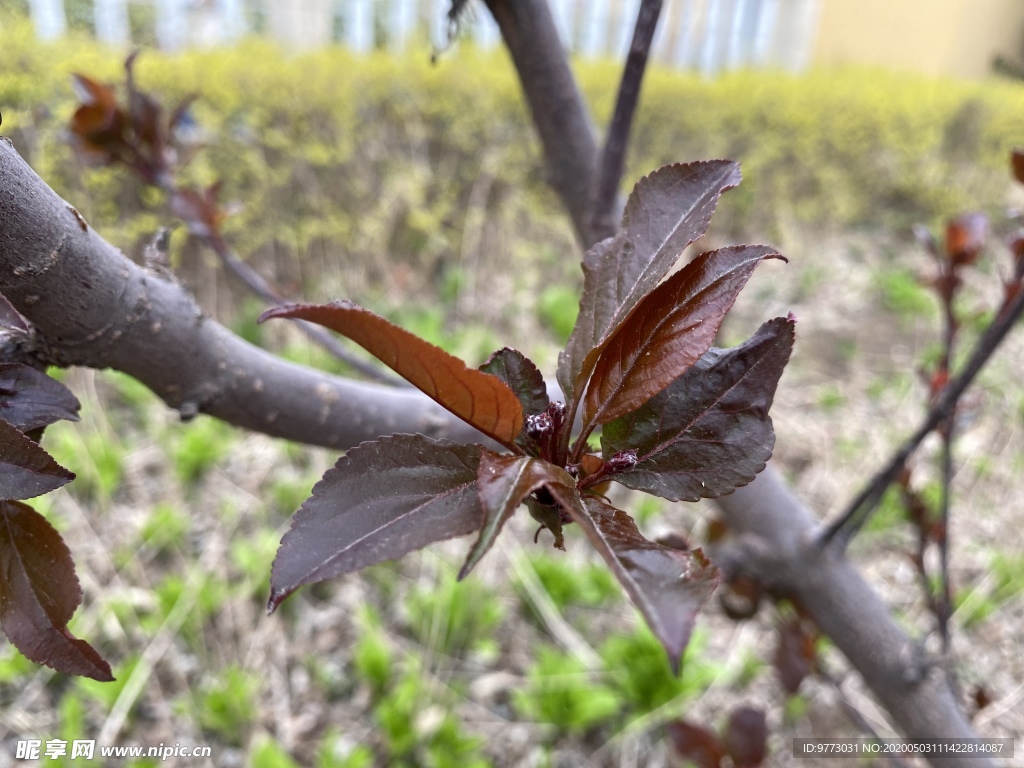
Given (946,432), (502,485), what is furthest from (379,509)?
(946,432)

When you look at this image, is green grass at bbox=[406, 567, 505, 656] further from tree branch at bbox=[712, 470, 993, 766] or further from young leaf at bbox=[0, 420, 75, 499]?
young leaf at bbox=[0, 420, 75, 499]

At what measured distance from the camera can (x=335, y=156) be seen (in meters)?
3.61

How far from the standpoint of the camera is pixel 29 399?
0.37 m

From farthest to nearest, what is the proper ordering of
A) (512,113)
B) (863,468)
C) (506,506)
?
(512,113) < (863,468) < (506,506)

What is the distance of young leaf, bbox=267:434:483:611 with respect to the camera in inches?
10.7

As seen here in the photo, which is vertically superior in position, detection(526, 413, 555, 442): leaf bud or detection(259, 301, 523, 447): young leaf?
detection(259, 301, 523, 447): young leaf

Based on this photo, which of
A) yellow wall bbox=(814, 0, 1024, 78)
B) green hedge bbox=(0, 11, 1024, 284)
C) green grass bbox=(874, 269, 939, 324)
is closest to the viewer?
green hedge bbox=(0, 11, 1024, 284)

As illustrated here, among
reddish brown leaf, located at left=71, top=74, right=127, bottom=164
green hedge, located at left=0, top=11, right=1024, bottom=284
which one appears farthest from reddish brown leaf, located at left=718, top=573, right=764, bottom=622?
green hedge, located at left=0, top=11, right=1024, bottom=284

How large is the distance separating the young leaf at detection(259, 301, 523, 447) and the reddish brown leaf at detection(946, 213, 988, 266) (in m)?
0.84

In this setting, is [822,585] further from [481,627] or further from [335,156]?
[335,156]

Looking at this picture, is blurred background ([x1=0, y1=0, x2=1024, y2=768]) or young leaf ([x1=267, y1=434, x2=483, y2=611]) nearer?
young leaf ([x1=267, y1=434, x2=483, y2=611])

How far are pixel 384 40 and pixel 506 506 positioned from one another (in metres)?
6.62

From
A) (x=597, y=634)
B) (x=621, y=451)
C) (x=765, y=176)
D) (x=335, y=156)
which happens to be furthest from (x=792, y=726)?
(x=765, y=176)

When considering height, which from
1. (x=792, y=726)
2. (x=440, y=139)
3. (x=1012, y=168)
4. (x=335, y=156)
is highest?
(x=440, y=139)
